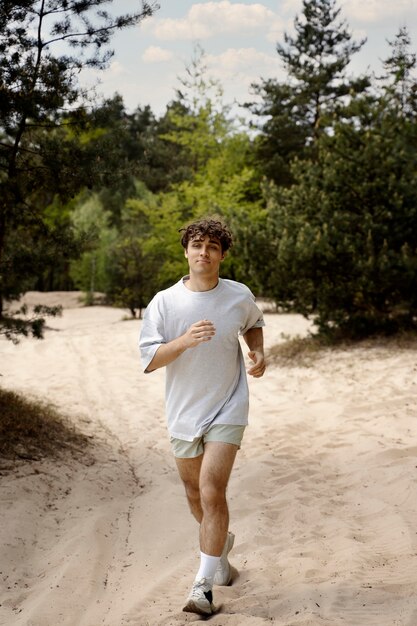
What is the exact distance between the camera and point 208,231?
3436 mm

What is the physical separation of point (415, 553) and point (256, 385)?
654 centimetres

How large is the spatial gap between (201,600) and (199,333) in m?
1.35

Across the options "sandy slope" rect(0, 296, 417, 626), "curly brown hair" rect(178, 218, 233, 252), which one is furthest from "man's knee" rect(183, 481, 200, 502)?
"curly brown hair" rect(178, 218, 233, 252)

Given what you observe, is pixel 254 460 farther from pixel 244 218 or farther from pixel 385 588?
pixel 244 218

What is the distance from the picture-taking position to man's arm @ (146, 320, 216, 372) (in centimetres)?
306

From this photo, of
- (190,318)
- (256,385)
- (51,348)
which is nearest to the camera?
(190,318)

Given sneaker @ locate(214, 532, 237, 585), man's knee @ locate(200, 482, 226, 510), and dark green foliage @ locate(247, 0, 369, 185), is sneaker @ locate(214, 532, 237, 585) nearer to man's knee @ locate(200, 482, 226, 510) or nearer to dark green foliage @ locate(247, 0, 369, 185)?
man's knee @ locate(200, 482, 226, 510)

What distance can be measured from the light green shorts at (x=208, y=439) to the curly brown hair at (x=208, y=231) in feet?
3.36

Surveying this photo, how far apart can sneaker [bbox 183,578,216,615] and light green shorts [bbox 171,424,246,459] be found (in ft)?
2.11

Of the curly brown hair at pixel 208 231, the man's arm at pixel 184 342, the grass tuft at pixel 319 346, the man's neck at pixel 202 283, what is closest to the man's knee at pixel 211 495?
the man's arm at pixel 184 342

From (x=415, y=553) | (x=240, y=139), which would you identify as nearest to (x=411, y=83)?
(x=240, y=139)

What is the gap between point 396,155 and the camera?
36.1ft

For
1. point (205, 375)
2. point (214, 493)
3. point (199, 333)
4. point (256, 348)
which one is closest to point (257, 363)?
point (256, 348)

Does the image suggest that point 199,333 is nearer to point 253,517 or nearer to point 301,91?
point 253,517
